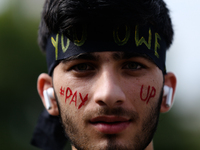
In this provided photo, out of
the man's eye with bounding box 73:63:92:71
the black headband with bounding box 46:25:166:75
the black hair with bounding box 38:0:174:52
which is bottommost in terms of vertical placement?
the man's eye with bounding box 73:63:92:71

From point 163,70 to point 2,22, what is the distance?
15.9m

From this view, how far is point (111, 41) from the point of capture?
276 cm

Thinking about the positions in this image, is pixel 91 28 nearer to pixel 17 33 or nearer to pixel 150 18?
pixel 150 18

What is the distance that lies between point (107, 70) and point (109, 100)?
1.02 feet

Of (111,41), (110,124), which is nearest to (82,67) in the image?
(111,41)

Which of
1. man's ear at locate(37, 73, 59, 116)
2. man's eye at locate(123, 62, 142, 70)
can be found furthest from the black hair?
man's ear at locate(37, 73, 59, 116)

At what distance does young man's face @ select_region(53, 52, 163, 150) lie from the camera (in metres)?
2.63

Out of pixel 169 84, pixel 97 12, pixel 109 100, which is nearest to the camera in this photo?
pixel 109 100

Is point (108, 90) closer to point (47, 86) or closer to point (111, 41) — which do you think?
point (111, 41)

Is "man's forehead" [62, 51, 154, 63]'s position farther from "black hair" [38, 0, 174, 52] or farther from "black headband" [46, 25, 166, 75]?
"black hair" [38, 0, 174, 52]

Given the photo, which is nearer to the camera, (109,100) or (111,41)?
(109,100)

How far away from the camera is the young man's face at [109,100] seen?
8.63 feet

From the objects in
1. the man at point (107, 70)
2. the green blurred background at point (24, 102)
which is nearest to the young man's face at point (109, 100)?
the man at point (107, 70)

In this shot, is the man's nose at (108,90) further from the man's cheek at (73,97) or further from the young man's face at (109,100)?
the man's cheek at (73,97)
